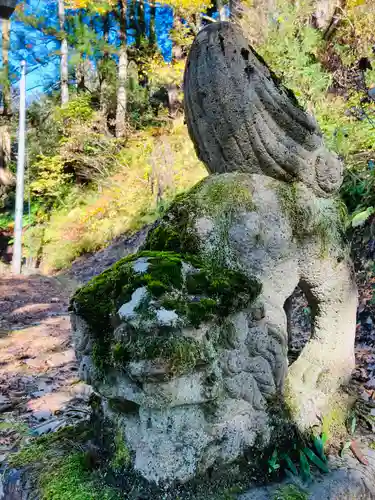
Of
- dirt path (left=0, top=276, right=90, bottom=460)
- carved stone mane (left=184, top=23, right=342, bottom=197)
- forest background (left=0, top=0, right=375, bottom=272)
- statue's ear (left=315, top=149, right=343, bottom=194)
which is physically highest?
forest background (left=0, top=0, right=375, bottom=272)

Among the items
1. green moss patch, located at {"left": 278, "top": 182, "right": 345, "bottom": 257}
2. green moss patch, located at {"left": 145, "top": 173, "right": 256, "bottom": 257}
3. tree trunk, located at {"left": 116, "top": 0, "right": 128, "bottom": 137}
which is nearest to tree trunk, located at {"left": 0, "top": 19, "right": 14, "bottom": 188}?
tree trunk, located at {"left": 116, "top": 0, "right": 128, "bottom": 137}

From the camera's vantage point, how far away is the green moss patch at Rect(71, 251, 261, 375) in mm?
1189

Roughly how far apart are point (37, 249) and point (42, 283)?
3613 millimetres

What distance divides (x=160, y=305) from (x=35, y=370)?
3.17m

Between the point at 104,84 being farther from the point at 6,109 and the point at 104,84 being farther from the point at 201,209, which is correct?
the point at 201,209

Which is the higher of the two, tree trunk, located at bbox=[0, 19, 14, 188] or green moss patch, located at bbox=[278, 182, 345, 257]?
tree trunk, located at bbox=[0, 19, 14, 188]

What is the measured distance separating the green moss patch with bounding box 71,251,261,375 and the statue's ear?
535 mm

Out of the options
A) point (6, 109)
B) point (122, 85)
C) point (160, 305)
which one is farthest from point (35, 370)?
point (6, 109)

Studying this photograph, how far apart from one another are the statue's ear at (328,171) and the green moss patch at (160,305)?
0.53m

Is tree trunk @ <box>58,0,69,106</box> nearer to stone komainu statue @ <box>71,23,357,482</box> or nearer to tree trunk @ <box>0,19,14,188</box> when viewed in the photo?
tree trunk @ <box>0,19,14,188</box>

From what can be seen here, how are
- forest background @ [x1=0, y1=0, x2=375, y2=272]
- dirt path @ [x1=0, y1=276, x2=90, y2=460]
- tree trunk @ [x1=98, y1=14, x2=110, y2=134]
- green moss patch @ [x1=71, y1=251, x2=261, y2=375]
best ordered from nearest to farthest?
green moss patch @ [x1=71, y1=251, x2=261, y2=375]
dirt path @ [x1=0, y1=276, x2=90, y2=460]
forest background @ [x1=0, y1=0, x2=375, y2=272]
tree trunk @ [x1=98, y1=14, x2=110, y2=134]

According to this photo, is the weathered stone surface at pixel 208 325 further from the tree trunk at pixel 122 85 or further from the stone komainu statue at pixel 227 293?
the tree trunk at pixel 122 85

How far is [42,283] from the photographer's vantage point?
30.8ft

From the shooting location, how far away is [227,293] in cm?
131
